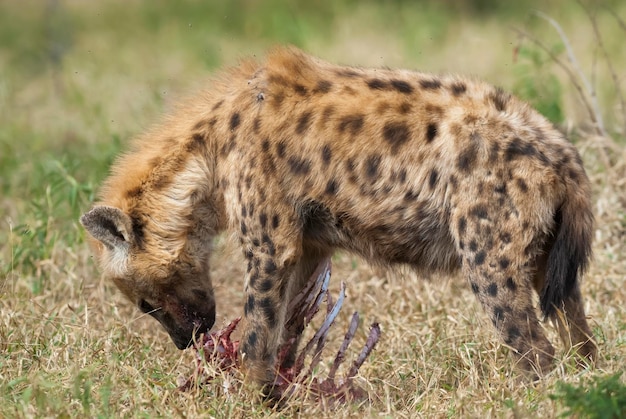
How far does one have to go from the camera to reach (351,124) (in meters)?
4.29

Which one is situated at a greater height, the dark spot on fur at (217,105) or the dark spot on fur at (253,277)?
the dark spot on fur at (217,105)

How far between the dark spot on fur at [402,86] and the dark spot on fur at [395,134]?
16 cm

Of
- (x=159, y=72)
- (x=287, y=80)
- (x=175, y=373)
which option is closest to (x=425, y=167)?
(x=287, y=80)

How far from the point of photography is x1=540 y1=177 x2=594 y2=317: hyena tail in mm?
3926

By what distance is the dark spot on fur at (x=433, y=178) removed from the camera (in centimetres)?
405

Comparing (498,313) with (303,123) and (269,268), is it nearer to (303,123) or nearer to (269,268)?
(269,268)

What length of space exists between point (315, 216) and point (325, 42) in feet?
21.9

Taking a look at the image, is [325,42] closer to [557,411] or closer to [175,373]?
[175,373]

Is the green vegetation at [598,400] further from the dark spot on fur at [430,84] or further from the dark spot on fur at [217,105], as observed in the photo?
the dark spot on fur at [217,105]

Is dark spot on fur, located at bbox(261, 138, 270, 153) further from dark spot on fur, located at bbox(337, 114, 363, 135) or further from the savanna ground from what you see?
the savanna ground

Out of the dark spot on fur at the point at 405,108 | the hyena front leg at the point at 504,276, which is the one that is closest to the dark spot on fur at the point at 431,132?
the dark spot on fur at the point at 405,108

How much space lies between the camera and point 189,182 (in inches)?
179

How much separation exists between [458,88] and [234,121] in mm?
958

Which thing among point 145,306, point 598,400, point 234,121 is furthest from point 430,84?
point 145,306
